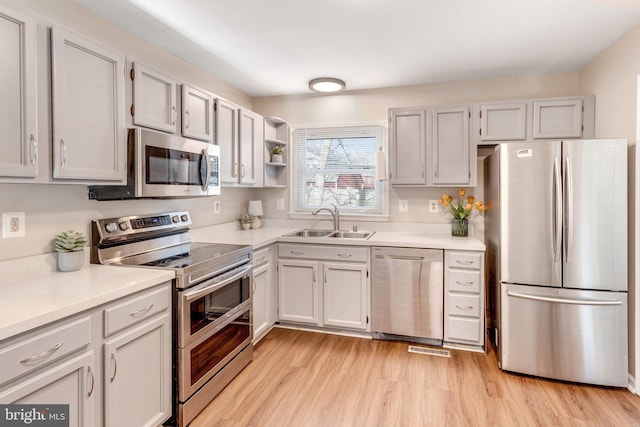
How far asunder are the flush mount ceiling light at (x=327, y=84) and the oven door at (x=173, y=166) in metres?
1.31

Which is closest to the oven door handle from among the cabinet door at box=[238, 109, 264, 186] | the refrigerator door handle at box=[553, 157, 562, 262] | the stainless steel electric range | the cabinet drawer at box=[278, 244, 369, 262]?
the stainless steel electric range

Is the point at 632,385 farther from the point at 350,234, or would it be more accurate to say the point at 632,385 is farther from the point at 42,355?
the point at 42,355

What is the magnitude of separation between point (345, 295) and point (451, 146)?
1.65 m

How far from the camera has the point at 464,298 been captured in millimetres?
2869

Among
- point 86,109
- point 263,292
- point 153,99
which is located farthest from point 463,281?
point 86,109

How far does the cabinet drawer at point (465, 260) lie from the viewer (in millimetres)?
2836

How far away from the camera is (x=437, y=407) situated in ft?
7.09

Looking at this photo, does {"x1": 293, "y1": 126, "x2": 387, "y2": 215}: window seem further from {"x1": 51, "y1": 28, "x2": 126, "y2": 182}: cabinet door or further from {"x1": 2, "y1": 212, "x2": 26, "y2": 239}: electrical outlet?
{"x1": 2, "y1": 212, "x2": 26, "y2": 239}: electrical outlet

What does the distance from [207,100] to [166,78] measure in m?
0.44

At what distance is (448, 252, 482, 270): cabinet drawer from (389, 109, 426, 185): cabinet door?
2.49 feet

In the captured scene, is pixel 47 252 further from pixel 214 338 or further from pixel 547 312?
pixel 547 312

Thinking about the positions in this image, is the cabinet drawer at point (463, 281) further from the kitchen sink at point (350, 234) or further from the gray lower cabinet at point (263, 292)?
the gray lower cabinet at point (263, 292)

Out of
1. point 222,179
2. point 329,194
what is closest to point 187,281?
point 222,179

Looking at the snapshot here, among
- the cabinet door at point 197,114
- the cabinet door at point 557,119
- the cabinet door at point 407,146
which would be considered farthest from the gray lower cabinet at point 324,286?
the cabinet door at point 557,119
